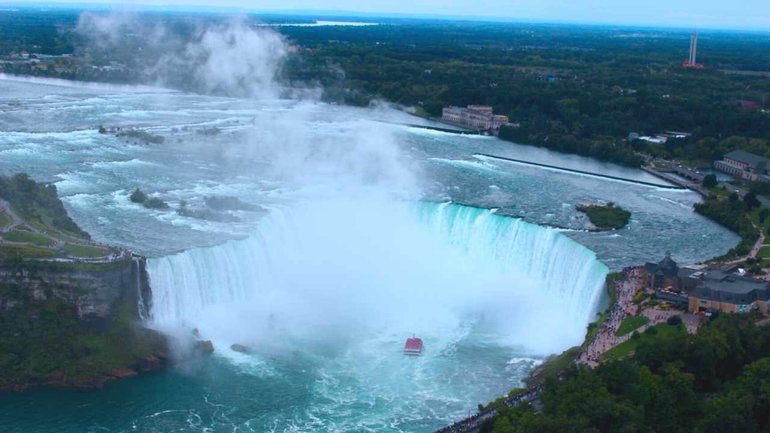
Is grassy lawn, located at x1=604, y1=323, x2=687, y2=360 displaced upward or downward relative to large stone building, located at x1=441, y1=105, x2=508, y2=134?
downward

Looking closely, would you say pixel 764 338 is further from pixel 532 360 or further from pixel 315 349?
pixel 315 349

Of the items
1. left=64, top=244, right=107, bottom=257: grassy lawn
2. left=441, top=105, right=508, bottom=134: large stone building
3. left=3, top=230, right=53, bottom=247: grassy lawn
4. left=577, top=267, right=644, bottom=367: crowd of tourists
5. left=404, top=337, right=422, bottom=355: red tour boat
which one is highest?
left=3, top=230, right=53, bottom=247: grassy lawn

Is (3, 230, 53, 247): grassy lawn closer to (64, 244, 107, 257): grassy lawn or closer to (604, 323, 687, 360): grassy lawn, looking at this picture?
(64, 244, 107, 257): grassy lawn

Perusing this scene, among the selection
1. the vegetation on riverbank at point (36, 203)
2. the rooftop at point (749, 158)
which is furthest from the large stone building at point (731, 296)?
the rooftop at point (749, 158)

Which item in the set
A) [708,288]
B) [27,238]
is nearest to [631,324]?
[708,288]

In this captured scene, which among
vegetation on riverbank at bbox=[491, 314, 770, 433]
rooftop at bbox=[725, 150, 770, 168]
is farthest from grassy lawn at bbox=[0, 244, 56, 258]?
rooftop at bbox=[725, 150, 770, 168]

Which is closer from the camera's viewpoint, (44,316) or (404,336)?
(44,316)

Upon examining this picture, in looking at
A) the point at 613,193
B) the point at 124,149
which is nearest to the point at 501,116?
the point at 613,193
